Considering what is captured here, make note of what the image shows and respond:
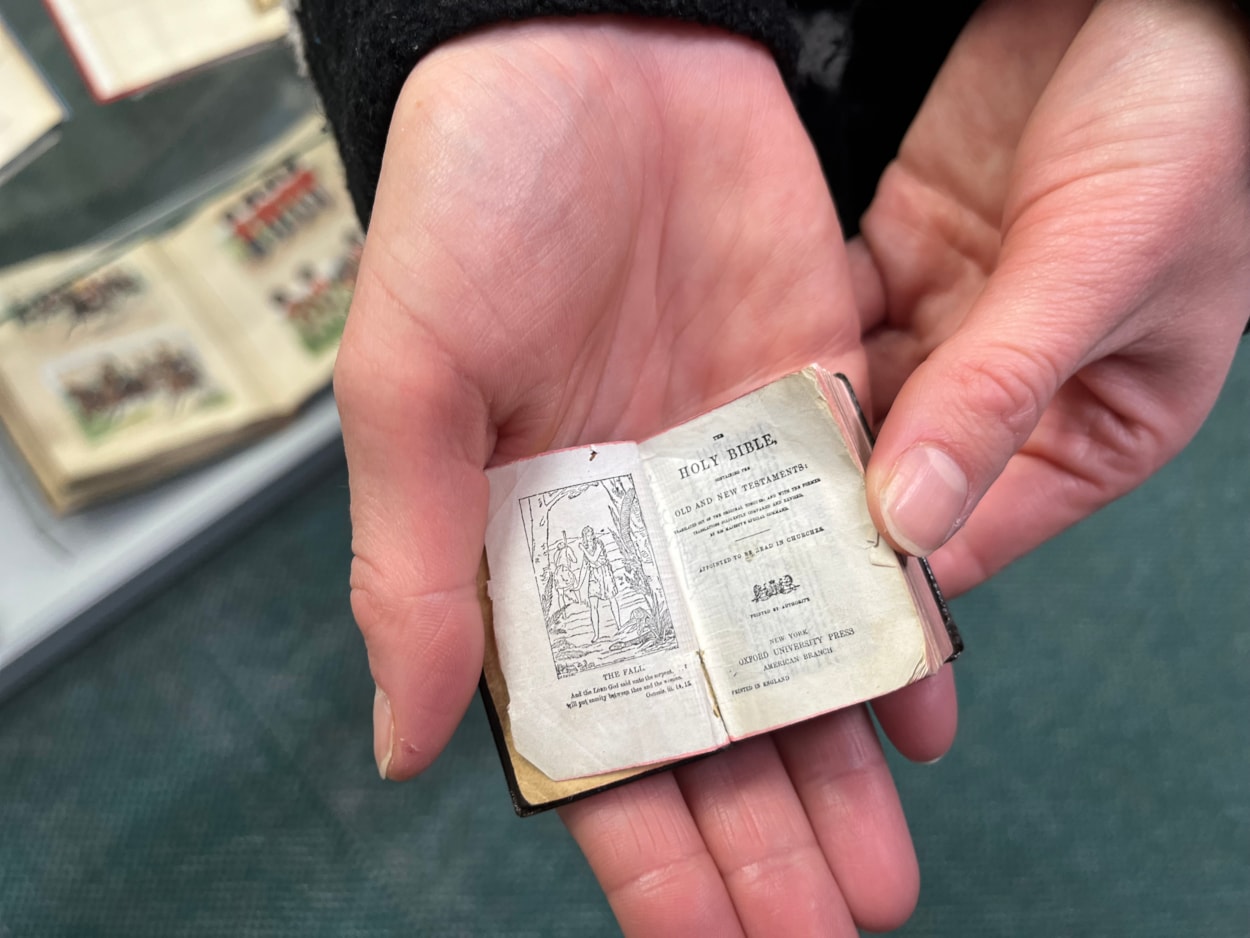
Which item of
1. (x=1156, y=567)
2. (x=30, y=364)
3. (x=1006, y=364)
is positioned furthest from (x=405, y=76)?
(x=1156, y=567)

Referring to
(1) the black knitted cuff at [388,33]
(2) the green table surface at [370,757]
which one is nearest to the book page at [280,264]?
(2) the green table surface at [370,757]

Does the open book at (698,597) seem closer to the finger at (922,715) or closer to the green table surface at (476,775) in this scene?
the finger at (922,715)

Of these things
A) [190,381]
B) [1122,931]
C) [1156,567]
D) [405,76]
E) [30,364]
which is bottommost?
[1122,931]

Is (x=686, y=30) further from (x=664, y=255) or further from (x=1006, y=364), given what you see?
(x=1006, y=364)

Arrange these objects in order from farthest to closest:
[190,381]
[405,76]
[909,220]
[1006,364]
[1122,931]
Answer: [190,381] < [1122,931] < [909,220] < [405,76] < [1006,364]

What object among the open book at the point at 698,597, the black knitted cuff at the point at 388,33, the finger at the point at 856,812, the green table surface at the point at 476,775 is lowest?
the green table surface at the point at 476,775

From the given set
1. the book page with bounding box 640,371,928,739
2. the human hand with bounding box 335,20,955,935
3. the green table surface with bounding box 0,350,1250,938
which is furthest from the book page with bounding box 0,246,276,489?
the book page with bounding box 640,371,928,739

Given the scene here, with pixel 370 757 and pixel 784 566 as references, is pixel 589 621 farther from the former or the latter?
pixel 370 757

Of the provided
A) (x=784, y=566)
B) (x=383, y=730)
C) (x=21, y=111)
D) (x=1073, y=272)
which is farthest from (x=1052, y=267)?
(x=21, y=111)

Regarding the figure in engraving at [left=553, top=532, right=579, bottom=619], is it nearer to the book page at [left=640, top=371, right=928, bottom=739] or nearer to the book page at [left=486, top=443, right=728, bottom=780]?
the book page at [left=486, top=443, right=728, bottom=780]
